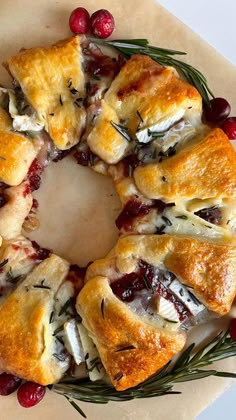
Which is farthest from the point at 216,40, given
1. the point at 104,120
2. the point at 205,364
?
the point at 205,364

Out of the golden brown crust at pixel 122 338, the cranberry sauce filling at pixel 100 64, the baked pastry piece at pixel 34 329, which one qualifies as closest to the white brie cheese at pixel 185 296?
the golden brown crust at pixel 122 338

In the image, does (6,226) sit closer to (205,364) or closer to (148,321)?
(148,321)

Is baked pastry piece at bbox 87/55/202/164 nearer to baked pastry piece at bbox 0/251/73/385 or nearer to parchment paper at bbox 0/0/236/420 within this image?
parchment paper at bbox 0/0/236/420

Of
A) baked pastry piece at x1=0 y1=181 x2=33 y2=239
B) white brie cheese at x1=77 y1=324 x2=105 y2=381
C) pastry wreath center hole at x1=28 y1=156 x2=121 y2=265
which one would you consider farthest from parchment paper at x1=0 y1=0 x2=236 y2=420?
white brie cheese at x1=77 y1=324 x2=105 y2=381

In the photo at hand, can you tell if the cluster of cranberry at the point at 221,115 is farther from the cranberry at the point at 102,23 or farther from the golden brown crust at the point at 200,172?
the cranberry at the point at 102,23

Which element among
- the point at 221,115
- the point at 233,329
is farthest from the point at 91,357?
the point at 221,115

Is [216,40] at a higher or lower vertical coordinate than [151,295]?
higher
